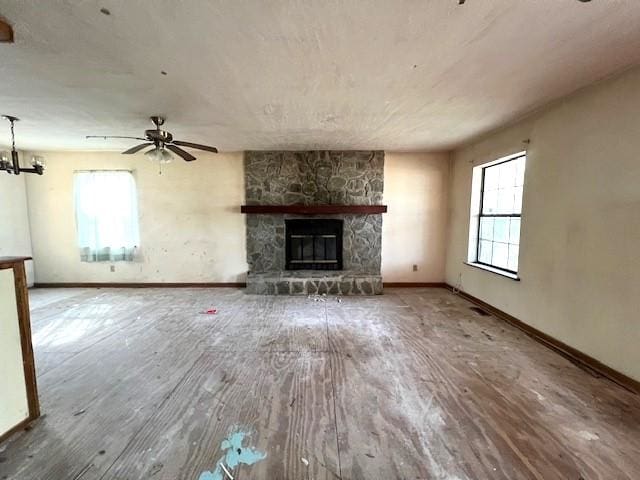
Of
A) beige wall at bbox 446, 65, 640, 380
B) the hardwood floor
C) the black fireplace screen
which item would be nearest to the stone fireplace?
the black fireplace screen

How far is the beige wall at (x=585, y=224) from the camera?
2.01 m

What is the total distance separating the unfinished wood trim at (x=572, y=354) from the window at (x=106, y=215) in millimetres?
5779

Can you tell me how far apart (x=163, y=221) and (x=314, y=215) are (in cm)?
267

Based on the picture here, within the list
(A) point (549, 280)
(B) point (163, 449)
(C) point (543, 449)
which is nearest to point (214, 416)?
(B) point (163, 449)

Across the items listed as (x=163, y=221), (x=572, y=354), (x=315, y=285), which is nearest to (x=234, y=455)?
(x=572, y=354)

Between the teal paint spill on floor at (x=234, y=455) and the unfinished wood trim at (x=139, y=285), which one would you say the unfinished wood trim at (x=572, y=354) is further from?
the unfinished wood trim at (x=139, y=285)

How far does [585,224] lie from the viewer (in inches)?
92.0

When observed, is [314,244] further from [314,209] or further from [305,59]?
[305,59]

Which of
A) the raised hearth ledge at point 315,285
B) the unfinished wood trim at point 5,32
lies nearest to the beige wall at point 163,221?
the raised hearth ledge at point 315,285

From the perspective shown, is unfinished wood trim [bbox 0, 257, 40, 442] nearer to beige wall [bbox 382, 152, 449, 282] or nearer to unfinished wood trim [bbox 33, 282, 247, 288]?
unfinished wood trim [bbox 33, 282, 247, 288]

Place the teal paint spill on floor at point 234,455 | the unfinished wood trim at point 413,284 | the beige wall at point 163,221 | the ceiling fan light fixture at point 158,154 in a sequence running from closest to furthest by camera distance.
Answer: the teal paint spill on floor at point 234,455, the ceiling fan light fixture at point 158,154, the beige wall at point 163,221, the unfinished wood trim at point 413,284

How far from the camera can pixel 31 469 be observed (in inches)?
52.5

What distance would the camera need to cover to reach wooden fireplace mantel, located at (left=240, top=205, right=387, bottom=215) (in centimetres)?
454

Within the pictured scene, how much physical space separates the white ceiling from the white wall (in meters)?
2.25
